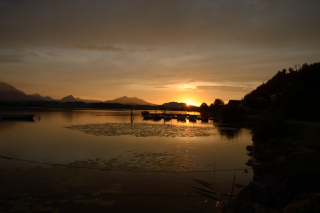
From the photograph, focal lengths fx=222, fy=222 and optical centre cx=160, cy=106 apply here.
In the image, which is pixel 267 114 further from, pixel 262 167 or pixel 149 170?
pixel 149 170

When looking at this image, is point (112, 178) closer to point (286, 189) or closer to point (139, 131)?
point (286, 189)

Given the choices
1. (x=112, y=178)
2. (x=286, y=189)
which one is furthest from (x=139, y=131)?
(x=286, y=189)

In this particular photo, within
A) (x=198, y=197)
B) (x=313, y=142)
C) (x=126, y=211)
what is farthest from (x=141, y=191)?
(x=313, y=142)

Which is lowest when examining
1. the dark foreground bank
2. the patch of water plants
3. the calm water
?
the calm water

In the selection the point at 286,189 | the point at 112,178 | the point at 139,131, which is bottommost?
the point at 112,178

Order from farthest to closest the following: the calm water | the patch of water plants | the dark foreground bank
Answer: the patch of water plants
the calm water
the dark foreground bank

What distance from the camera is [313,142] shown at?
14641mm

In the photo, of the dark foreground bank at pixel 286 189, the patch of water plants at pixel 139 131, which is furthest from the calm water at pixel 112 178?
the patch of water plants at pixel 139 131

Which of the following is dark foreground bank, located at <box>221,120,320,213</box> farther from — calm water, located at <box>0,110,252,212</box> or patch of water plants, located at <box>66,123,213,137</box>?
patch of water plants, located at <box>66,123,213,137</box>

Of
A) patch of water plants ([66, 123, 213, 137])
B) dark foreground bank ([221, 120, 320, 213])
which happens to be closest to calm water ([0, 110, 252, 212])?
dark foreground bank ([221, 120, 320, 213])

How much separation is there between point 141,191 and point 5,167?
9.60 metres

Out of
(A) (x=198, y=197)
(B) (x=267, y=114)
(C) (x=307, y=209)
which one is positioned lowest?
(A) (x=198, y=197)

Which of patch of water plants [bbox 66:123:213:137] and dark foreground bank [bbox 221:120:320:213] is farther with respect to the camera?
patch of water plants [bbox 66:123:213:137]

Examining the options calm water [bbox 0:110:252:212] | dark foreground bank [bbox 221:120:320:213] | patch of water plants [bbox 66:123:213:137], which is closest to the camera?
dark foreground bank [bbox 221:120:320:213]
